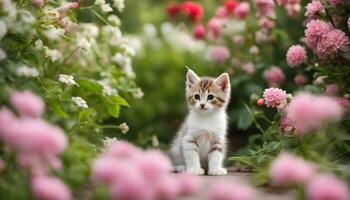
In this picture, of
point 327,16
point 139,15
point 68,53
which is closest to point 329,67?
point 327,16

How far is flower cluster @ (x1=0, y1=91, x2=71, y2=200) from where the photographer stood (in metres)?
2.51

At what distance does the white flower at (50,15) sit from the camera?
4.14 metres

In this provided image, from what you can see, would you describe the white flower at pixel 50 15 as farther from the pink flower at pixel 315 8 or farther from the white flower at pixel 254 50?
the white flower at pixel 254 50

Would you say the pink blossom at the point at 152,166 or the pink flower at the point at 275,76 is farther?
the pink flower at the point at 275,76

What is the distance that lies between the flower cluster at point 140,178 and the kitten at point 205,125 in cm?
161

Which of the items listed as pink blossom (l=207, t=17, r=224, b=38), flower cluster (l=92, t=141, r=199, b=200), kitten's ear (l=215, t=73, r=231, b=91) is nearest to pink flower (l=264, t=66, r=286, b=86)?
pink blossom (l=207, t=17, r=224, b=38)

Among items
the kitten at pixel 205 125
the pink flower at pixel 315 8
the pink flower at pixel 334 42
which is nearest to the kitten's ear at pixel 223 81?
the kitten at pixel 205 125

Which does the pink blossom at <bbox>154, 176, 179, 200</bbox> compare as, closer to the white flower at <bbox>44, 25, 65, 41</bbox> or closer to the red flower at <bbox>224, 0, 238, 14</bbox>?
the white flower at <bbox>44, 25, 65, 41</bbox>

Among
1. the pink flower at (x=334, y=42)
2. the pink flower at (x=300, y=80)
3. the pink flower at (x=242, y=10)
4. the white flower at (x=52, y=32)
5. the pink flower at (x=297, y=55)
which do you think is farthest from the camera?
the pink flower at (x=242, y=10)

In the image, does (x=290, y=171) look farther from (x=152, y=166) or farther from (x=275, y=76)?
(x=275, y=76)

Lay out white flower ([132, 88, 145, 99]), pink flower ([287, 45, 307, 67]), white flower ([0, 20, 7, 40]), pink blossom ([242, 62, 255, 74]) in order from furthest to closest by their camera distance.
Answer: pink blossom ([242, 62, 255, 74]) → white flower ([132, 88, 145, 99]) → pink flower ([287, 45, 307, 67]) → white flower ([0, 20, 7, 40])

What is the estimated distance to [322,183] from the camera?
2451 mm

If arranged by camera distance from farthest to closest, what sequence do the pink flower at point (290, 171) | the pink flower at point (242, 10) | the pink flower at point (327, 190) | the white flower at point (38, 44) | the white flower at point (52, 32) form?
1. the pink flower at point (242, 10)
2. the white flower at point (38, 44)
3. the white flower at point (52, 32)
4. the pink flower at point (290, 171)
5. the pink flower at point (327, 190)

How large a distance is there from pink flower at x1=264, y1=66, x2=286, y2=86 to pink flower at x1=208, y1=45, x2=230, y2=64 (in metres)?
0.56
